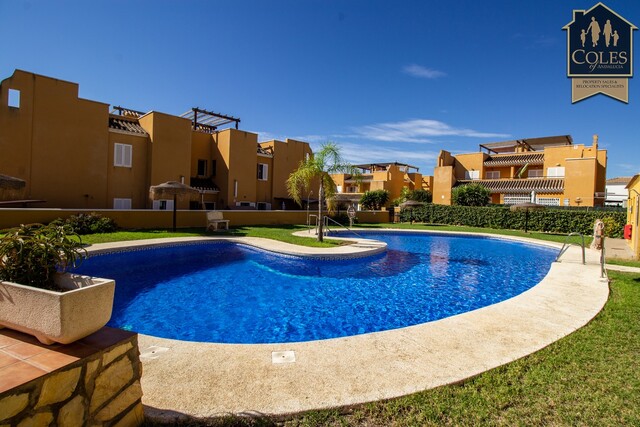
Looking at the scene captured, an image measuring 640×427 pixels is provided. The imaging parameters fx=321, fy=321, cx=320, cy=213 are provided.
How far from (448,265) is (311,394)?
35.5 ft

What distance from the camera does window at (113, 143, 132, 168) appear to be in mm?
20750

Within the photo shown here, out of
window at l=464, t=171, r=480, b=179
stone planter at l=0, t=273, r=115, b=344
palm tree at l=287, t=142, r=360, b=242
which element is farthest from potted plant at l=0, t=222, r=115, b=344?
window at l=464, t=171, r=480, b=179

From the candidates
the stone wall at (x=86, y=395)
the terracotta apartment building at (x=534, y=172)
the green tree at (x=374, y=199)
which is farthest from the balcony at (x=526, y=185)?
the stone wall at (x=86, y=395)

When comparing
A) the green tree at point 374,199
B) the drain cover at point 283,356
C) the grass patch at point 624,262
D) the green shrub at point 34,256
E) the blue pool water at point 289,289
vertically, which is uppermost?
the green tree at point 374,199

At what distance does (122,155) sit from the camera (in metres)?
21.0

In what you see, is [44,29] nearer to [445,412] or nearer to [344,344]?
[344,344]

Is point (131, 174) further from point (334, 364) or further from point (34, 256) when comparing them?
point (334, 364)

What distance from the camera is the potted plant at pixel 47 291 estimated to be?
86.4 inches

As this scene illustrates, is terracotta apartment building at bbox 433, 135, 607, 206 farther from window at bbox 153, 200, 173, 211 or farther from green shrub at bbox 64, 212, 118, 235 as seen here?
green shrub at bbox 64, 212, 118, 235

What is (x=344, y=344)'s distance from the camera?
14.6 feet

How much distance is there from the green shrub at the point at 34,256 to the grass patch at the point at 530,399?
173 cm

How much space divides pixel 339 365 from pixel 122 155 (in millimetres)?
22403

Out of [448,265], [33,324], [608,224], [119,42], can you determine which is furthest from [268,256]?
[608,224]

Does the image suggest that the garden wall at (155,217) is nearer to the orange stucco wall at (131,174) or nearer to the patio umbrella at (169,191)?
the patio umbrella at (169,191)
